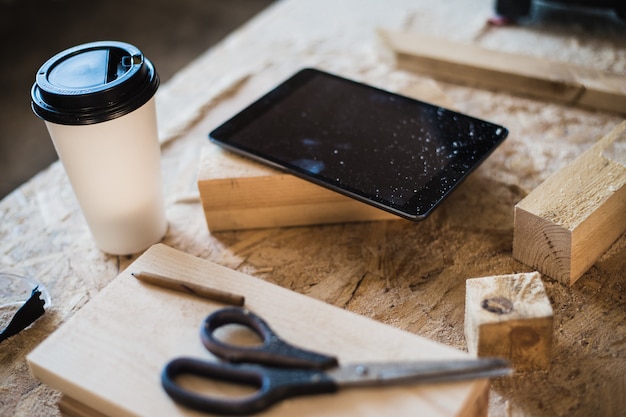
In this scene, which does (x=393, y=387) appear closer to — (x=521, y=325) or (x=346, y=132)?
(x=521, y=325)

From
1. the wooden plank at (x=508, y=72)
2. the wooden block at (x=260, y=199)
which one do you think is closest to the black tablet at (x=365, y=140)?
the wooden block at (x=260, y=199)

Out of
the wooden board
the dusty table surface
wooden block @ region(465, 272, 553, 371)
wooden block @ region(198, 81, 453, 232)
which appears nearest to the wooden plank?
the dusty table surface

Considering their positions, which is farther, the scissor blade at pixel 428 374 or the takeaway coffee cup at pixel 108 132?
the takeaway coffee cup at pixel 108 132

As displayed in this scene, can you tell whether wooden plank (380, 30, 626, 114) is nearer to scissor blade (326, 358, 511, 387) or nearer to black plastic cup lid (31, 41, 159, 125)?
black plastic cup lid (31, 41, 159, 125)

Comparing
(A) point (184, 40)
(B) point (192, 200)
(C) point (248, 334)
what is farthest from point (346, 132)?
(A) point (184, 40)

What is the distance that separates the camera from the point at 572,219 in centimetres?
79

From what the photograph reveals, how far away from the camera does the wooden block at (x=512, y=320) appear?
0.70m

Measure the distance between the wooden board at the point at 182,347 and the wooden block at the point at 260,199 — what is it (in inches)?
7.0

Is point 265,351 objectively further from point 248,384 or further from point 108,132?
point 108,132

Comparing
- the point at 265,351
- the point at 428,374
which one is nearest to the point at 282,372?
the point at 265,351

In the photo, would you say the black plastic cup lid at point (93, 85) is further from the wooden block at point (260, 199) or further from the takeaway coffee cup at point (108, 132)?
the wooden block at point (260, 199)

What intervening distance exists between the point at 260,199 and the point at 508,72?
53 centimetres

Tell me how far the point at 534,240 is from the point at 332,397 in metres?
0.36

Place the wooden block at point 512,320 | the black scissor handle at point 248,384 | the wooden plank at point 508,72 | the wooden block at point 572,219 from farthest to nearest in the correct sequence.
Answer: the wooden plank at point 508,72 < the wooden block at point 572,219 < the wooden block at point 512,320 < the black scissor handle at point 248,384
